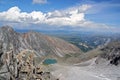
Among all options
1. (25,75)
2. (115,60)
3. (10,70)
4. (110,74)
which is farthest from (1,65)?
(115,60)

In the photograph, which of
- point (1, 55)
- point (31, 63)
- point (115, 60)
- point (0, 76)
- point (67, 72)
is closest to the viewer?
point (0, 76)

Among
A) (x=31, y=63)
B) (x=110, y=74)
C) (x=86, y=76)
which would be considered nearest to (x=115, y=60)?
(x=110, y=74)

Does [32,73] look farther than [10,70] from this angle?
Yes

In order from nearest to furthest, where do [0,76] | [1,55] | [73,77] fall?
[0,76]
[1,55]
[73,77]

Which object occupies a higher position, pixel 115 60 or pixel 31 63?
pixel 31 63

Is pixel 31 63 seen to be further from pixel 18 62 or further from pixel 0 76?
pixel 0 76

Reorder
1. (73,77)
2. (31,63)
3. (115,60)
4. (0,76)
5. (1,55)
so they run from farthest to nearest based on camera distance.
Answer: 1. (115,60)
2. (73,77)
3. (31,63)
4. (1,55)
5. (0,76)

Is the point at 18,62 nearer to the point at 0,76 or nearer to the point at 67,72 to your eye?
the point at 0,76

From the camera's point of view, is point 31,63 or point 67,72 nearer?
point 31,63

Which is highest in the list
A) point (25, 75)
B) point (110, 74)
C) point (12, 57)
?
point (12, 57)
